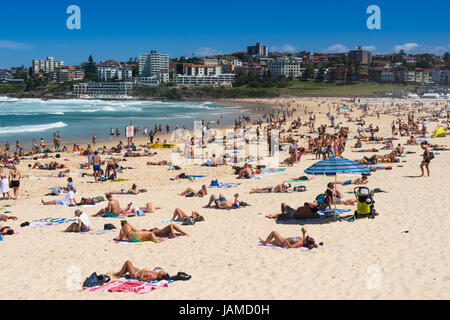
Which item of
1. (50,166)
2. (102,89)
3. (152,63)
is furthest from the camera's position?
(152,63)

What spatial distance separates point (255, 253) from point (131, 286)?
2130 mm

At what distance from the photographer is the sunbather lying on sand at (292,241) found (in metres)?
7.80

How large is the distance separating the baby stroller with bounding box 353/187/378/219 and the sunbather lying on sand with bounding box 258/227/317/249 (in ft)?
6.22

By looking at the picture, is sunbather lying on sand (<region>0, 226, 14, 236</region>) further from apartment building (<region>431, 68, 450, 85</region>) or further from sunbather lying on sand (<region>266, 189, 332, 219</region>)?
apartment building (<region>431, 68, 450, 85</region>)

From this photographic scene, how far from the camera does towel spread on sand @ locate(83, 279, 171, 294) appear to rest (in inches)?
249

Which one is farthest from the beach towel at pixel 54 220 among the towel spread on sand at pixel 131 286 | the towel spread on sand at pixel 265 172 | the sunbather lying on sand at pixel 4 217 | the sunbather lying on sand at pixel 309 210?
the towel spread on sand at pixel 265 172

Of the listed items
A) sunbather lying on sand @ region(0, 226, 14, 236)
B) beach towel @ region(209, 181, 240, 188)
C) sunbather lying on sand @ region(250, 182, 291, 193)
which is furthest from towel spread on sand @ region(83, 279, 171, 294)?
beach towel @ region(209, 181, 240, 188)

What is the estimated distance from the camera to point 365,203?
927 cm

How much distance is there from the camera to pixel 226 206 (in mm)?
11023

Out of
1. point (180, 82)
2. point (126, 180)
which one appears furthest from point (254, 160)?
point (180, 82)

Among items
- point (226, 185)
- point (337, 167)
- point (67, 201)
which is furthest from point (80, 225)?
point (226, 185)

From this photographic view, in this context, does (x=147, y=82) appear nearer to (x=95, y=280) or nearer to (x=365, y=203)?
(x=365, y=203)

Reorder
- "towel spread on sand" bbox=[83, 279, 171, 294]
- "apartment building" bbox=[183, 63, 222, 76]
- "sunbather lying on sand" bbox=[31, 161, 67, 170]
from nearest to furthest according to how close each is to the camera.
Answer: "towel spread on sand" bbox=[83, 279, 171, 294]
"sunbather lying on sand" bbox=[31, 161, 67, 170]
"apartment building" bbox=[183, 63, 222, 76]
